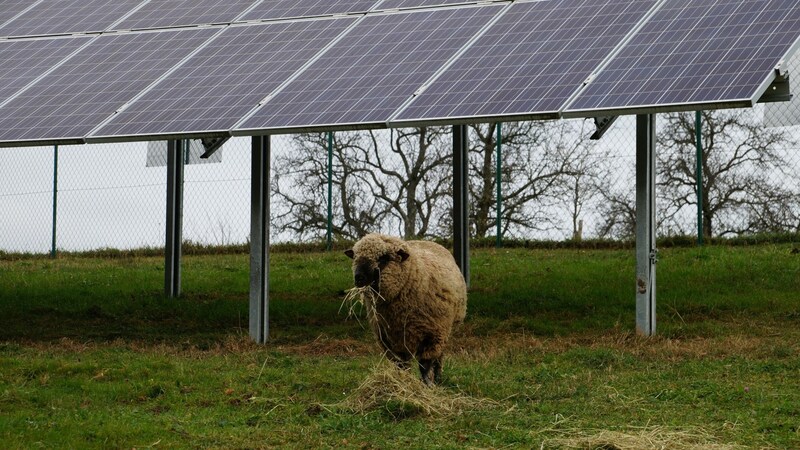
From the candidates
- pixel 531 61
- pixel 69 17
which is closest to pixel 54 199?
pixel 69 17

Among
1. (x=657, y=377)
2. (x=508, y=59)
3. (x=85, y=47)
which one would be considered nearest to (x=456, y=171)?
(x=508, y=59)

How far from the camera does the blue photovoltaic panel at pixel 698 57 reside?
13.0 meters

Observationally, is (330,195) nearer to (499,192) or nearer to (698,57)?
(499,192)

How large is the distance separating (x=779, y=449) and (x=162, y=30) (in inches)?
524

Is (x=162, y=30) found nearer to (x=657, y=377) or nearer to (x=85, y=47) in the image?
(x=85, y=47)

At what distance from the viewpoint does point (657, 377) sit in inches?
477

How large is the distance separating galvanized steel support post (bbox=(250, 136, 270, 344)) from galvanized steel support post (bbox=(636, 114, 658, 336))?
5037 mm

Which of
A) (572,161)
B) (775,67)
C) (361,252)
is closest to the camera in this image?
(361,252)

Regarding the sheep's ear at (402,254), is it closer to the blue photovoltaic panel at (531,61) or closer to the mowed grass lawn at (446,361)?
the mowed grass lawn at (446,361)

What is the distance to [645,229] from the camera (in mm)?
14836

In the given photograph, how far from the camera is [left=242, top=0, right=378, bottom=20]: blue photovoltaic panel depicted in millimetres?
18219

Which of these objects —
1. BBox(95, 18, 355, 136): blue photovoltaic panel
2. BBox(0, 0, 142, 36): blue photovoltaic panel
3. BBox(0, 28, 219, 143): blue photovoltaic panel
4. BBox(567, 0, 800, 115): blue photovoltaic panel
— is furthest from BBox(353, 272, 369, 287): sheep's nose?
BBox(0, 0, 142, 36): blue photovoltaic panel

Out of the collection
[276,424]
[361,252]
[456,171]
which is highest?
[456,171]

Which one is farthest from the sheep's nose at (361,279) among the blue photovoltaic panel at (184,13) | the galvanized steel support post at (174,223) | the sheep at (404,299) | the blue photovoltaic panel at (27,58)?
the galvanized steel support post at (174,223)
